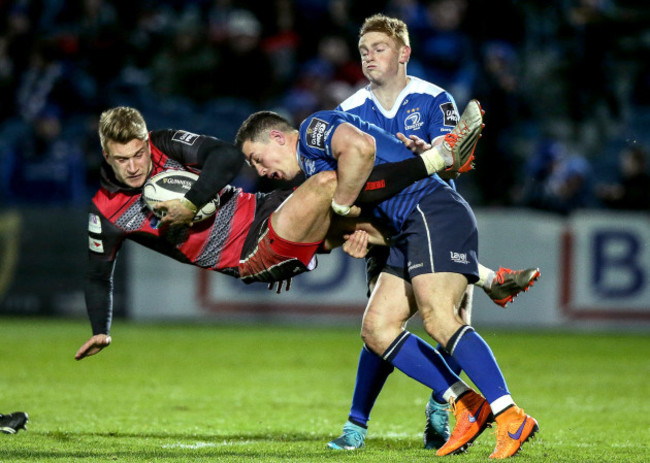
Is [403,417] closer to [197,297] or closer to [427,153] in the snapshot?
[427,153]

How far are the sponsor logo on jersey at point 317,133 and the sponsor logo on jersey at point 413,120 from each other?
29.3 inches

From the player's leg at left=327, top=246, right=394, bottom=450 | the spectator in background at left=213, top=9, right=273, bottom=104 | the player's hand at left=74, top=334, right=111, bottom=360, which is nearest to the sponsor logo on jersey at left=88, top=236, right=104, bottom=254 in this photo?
the player's hand at left=74, top=334, right=111, bottom=360

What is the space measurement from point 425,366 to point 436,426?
61 centimetres

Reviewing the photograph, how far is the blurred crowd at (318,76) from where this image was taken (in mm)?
13742

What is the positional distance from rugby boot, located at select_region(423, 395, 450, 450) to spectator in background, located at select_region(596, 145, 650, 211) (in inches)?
304

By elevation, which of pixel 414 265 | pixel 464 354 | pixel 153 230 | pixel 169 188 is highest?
pixel 169 188

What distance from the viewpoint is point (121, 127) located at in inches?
219

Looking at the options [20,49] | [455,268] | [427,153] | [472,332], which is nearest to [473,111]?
[427,153]

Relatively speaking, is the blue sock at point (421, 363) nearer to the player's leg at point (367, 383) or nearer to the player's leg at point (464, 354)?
the player's leg at point (464, 354)

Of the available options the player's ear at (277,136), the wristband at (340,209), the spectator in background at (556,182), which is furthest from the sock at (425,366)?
the spectator in background at (556,182)

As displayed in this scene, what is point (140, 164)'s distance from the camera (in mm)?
5668

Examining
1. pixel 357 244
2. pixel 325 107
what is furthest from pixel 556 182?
pixel 357 244

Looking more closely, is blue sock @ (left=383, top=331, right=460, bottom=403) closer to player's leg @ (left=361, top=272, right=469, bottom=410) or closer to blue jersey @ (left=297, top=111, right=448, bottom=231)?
player's leg @ (left=361, top=272, right=469, bottom=410)

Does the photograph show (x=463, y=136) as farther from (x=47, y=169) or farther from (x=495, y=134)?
(x=47, y=169)
